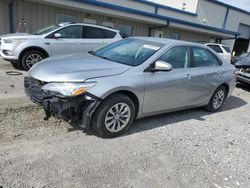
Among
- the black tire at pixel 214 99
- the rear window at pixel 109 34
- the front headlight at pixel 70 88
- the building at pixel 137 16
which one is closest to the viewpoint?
the front headlight at pixel 70 88

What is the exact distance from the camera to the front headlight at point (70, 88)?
341cm

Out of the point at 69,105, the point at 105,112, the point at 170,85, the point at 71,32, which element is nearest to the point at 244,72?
the point at 170,85

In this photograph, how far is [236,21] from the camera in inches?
1032

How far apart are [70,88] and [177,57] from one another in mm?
2306

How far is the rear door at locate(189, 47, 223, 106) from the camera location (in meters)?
5.02

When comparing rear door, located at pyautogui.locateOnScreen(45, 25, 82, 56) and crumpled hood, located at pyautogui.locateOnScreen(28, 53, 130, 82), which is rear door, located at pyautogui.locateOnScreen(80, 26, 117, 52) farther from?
crumpled hood, located at pyautogui.locateOnScreen(28, 53, 130, 82)

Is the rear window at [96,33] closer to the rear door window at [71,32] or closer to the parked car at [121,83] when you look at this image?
the rear door window at [71,32]

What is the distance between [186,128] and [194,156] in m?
1.05

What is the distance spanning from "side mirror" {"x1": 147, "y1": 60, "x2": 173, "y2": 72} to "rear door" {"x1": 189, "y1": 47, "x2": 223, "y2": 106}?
1007 mm

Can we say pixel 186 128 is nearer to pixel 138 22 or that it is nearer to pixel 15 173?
pixel 15 173

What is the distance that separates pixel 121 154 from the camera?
3.51 m

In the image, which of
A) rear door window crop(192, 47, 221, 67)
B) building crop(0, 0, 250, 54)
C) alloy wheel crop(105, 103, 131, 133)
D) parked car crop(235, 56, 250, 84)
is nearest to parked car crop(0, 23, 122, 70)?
building crop(0, 0, 250, 54)

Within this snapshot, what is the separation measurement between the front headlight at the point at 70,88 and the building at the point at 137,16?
365 inches

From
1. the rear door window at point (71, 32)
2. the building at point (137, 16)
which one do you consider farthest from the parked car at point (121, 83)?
the building at point (137, 16)
